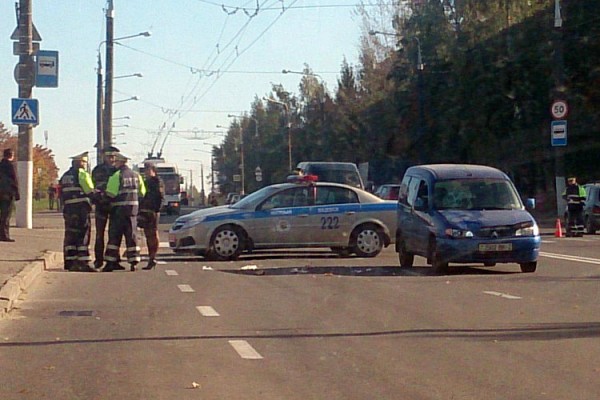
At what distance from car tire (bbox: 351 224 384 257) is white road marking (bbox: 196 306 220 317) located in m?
8.64

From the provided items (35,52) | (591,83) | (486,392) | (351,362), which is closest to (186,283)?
(351,362)

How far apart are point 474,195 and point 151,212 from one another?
5402 millimetres

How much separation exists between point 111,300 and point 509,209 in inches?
291

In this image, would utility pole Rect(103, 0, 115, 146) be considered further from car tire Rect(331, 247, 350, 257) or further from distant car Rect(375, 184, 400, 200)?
car tire Rect(331, 247, 350, 257)

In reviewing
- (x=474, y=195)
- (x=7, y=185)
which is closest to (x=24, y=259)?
(x=7, y=185)

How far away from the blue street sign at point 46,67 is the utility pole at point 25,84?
83cm

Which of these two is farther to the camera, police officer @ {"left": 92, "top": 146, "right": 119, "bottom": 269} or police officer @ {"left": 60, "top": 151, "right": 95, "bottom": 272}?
police officer @ {"left": 92, "top": 146, "right": 119, "bottom": 269}

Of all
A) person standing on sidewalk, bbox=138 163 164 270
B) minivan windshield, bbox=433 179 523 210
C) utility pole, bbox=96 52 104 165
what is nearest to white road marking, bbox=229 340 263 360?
person standing on sidewalk, bbox=138 163 164 270

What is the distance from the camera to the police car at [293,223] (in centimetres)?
2070

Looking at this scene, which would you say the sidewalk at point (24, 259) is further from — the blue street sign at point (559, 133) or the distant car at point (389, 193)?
the blue street sign at point (559, 133)

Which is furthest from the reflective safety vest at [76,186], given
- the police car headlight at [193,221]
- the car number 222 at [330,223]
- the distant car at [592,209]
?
the distant car at [592,209]

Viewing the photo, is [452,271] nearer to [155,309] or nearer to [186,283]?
[186,283]

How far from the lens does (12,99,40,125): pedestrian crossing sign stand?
23359mm

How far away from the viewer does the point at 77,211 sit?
1772 centimetres
